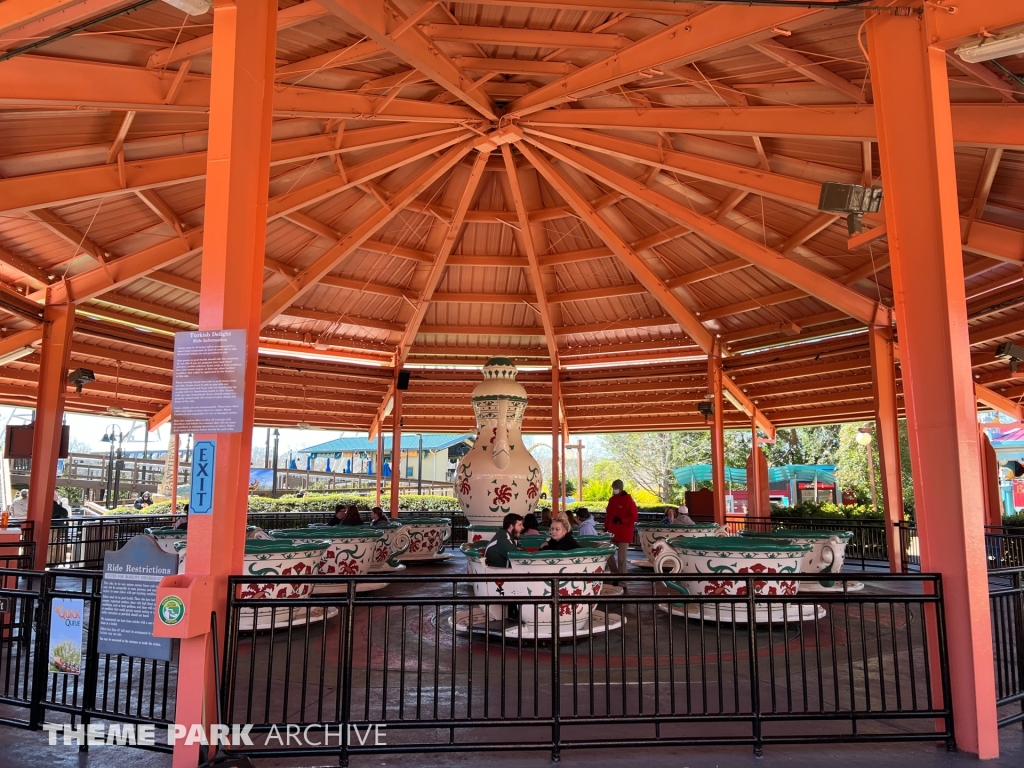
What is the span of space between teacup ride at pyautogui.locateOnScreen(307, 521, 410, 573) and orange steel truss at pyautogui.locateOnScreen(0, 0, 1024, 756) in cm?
446

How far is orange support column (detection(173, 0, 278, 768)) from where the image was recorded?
4.35m

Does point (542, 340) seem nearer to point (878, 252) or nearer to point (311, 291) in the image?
point (311, 291)

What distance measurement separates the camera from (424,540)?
45.4ft

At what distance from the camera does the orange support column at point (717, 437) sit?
14477 millimetres

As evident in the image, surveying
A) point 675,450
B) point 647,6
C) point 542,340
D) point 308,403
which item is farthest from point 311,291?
point 675,450

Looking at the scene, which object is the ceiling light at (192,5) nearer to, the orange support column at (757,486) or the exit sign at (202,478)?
the exit sign at (202,478)

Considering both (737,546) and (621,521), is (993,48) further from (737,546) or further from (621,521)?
(621,521)

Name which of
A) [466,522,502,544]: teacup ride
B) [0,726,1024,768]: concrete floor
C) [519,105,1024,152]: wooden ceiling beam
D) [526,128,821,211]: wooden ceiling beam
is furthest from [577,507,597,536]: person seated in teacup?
[0,726,1024,768]: concrete floor

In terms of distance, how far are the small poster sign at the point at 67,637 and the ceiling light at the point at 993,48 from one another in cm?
692

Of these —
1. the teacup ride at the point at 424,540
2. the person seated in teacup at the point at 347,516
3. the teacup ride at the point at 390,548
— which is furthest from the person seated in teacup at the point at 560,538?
the teacup ride at the point at 424,540

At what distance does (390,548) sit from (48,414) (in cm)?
565

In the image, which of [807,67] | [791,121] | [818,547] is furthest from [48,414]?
[807,67]

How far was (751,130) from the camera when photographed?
7402 millimetres

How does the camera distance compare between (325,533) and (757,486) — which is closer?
(325,533)
